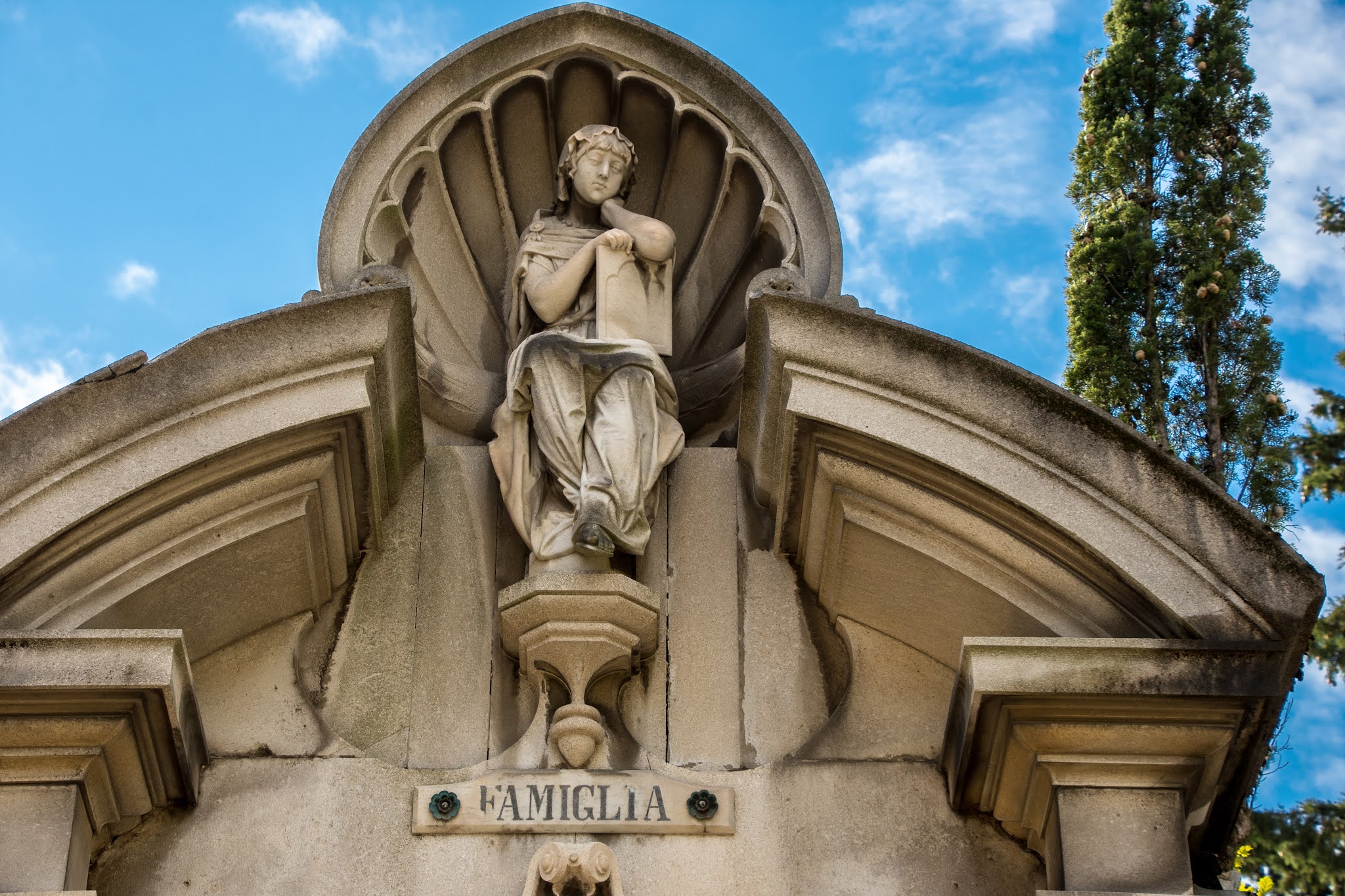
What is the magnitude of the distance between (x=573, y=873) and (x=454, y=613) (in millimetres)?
1473

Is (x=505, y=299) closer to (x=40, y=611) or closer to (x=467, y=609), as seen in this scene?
(x=467, y=609)

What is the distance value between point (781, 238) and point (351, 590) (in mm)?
2643

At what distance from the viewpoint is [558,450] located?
27.8 ft

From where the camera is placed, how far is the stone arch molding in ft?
31.1

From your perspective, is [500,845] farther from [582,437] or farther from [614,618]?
[582,437]

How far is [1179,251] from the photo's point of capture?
1039cm

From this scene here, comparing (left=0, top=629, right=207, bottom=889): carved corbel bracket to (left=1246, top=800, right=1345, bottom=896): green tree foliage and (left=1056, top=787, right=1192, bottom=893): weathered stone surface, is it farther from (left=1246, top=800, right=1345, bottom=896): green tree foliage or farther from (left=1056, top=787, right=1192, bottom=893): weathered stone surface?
(left=1246, top=800, right=1345, bottom=896): green tree foliage

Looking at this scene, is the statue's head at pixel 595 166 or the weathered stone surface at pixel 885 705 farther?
the statue's head at pixel 595 166

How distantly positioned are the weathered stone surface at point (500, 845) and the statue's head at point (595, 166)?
3.06 metres

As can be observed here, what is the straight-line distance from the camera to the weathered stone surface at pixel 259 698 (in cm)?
820

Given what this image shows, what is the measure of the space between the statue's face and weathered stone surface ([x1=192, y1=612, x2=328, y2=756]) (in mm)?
2531

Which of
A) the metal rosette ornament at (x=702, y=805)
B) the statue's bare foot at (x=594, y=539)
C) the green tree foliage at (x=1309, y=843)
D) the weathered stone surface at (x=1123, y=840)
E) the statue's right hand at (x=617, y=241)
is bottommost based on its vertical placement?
the green tree foliage at (x=1309, y=843)

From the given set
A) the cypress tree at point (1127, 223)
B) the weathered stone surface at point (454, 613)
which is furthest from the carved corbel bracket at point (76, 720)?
the cypress tree at point (1127, 223)

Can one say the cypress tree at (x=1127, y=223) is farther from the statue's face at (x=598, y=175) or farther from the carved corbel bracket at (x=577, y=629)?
the carved corbel bracket at (x=577, y=629)
